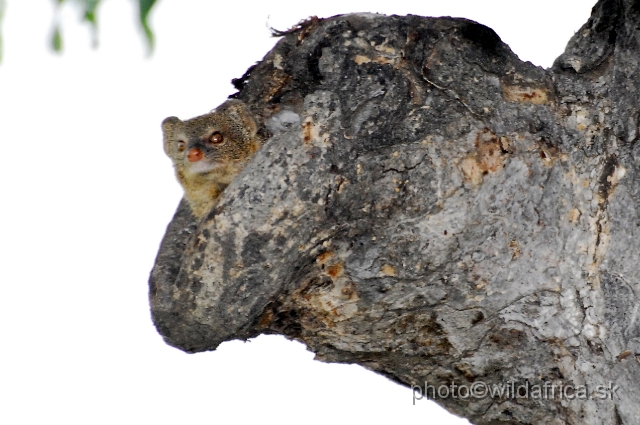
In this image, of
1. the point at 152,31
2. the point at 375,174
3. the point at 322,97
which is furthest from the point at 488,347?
the point at 152,31

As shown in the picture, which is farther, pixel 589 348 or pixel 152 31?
pixel 589 348

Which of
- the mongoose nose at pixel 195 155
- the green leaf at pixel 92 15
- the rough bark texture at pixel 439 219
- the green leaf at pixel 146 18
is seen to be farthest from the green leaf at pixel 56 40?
the mongoose nose at pixel 195 155

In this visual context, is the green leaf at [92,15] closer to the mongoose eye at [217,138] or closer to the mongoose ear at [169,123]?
the mongoose eye at [217,138]

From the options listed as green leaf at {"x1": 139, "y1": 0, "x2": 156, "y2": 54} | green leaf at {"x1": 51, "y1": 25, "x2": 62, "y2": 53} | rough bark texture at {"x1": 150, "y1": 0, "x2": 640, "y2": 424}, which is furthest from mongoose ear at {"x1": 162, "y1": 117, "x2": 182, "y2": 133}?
green leaf at {"x1": 139, "y1": 0, "x2": 156, "y2": 54}

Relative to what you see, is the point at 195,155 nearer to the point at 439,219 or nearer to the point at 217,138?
the point at 217,138

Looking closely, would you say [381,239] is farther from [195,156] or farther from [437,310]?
[195,156]

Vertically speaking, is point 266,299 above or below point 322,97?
below
